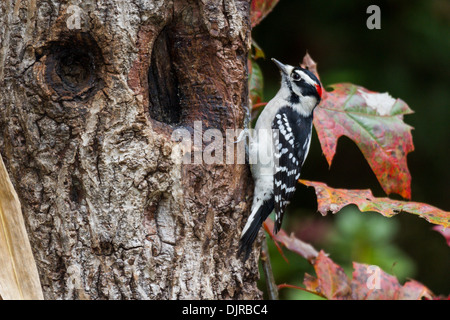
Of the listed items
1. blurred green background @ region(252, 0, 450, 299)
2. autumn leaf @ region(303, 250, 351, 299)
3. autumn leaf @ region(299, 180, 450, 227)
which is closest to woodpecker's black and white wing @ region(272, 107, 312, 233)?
autumn leaf @ region(303, 250, 351, 299)

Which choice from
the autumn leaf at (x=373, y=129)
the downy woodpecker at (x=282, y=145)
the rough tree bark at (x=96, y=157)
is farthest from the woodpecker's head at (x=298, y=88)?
the rough tree bark at (x=96, y=157)

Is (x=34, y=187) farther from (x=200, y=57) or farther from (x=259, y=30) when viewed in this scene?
(x=259, y=30)

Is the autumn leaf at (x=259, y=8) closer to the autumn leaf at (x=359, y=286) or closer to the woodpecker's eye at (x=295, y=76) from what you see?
the woodpecker's eye at (x=295, y=76)

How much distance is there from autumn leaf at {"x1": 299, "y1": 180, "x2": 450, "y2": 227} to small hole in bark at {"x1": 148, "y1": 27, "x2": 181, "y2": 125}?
837mm

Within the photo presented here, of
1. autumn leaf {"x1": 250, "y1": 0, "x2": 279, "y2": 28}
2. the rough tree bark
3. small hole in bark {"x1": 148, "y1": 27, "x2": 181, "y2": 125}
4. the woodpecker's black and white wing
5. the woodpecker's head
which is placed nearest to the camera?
the rough tree bark

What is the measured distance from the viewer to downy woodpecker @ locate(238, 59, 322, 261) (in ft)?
9.70

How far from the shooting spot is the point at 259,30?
555 centimetres

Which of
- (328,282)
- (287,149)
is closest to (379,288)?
(328,282)

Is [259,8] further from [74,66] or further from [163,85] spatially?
[74,66]

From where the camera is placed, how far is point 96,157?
2.40 m

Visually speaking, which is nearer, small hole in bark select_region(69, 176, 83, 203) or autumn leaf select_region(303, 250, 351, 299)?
small hole in bark select_region(69, 176, 83, 203)

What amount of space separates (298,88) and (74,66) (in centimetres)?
175

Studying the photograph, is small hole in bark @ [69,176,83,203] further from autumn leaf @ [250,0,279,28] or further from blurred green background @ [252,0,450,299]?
blurred green background @ [252,0,450,299]

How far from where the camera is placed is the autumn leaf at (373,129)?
9.43 ft
